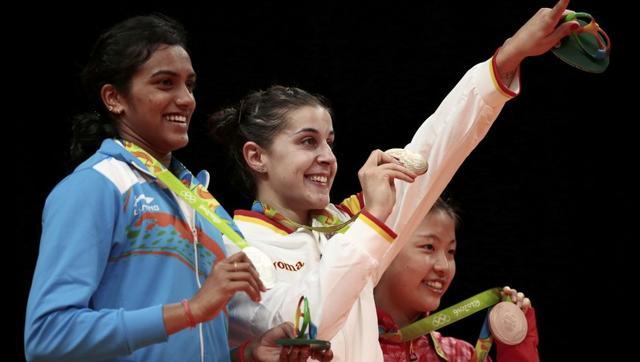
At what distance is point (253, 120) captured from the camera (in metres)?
2.84

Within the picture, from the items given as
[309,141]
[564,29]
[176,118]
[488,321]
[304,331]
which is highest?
[564,29]

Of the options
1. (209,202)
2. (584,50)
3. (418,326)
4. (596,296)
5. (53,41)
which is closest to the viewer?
(209,202)

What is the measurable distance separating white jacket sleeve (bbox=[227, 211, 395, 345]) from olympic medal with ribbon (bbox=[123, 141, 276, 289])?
0.12 metres

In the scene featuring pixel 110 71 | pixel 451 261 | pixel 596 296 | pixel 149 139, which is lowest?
pixel 596 296

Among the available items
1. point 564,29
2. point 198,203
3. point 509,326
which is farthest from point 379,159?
point 509,326

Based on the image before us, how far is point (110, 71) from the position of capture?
2.19 m

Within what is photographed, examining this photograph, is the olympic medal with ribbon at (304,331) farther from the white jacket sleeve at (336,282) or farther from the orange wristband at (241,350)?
the orange wristband at (241,350)

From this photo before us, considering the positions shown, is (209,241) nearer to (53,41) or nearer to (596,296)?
(53,41)

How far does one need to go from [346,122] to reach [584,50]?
178 centimetres

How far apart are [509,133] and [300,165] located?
1.78 meters

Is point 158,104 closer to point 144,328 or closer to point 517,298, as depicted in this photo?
point 144,328

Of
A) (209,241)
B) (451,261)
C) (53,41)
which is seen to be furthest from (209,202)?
(53,41)

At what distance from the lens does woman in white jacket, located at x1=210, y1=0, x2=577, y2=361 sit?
219 centimetres

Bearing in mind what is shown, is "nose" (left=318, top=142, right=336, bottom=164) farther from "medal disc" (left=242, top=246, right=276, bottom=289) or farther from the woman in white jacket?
"medal disc" (left=242, top=246, right=276, bottom=289)
